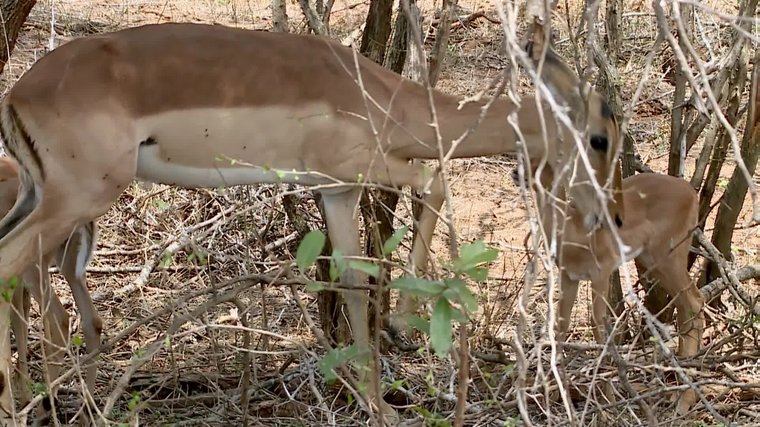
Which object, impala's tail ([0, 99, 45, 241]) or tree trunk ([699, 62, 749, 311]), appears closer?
impala's tail ([0, 99, 45, 241])

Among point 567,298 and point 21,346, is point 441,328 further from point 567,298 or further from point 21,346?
point 567,298

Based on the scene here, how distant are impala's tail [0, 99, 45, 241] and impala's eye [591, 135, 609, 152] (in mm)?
1893

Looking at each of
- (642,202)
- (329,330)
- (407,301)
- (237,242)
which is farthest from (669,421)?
(237,242)

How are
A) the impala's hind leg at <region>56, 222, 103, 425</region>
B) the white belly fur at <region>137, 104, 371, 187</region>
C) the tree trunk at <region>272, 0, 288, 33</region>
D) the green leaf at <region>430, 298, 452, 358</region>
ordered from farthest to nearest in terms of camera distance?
1. the tree trunk at <region>272, 0, 288, 33</region>
2. the impala's hind leg at <region>56, 222, 103, 425</region>
3. the white belly fur at <region>137, 104, 371, 187</region>
4. the green leaf at <region>430, 298, 452, 358</region>

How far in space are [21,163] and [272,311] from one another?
1898mm

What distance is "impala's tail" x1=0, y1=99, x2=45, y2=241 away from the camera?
3625 mm

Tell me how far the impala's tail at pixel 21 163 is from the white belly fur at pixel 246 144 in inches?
13.9

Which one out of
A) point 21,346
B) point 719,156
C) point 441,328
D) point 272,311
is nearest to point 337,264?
point 441,328

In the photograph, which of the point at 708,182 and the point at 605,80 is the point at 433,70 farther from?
the point at 708,182

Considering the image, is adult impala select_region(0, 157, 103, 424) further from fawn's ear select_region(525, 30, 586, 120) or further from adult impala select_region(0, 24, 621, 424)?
fawn's ear select_region(525, 30, 586, 120)

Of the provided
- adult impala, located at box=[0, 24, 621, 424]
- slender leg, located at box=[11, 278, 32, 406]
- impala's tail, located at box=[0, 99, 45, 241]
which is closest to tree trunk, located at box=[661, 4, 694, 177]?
adult impala, located at box=[0, 24, 621, 424]

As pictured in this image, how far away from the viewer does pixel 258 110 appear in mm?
3885

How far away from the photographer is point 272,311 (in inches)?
209

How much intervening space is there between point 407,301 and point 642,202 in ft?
4.07
